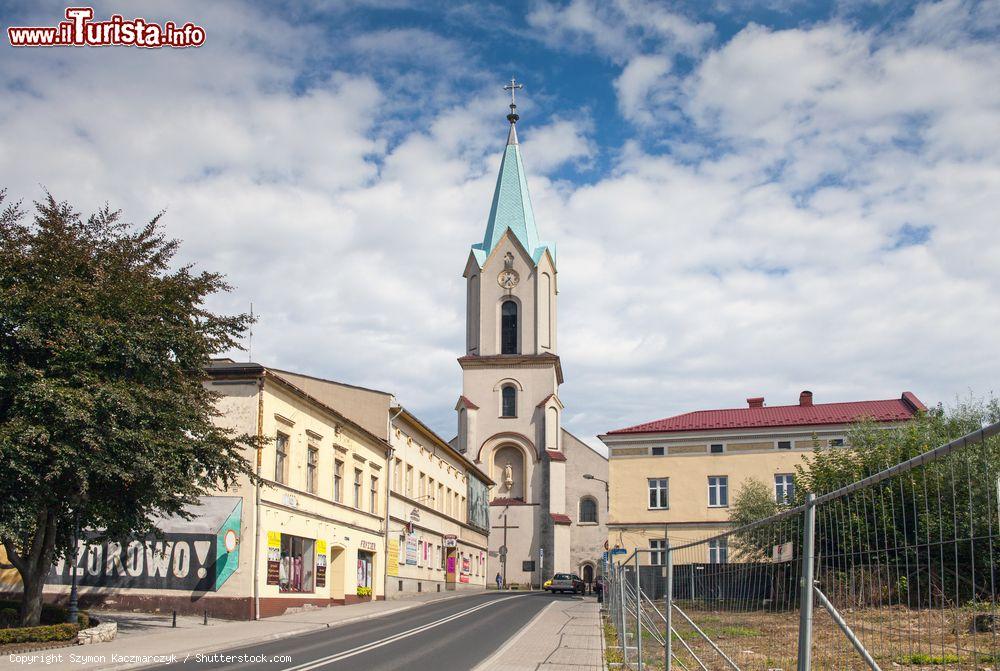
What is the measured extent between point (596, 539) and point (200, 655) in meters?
54.5

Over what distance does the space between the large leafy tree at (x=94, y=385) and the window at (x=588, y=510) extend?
51352mm

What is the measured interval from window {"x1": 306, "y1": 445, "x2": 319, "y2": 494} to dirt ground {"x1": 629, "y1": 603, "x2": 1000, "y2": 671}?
80.7ft

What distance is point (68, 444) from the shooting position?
17891 mm

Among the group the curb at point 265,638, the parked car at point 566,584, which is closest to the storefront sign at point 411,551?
the parked car at point 566,584

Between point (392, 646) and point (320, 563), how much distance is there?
14.1 meters

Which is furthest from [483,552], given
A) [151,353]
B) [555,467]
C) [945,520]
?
[945,520]

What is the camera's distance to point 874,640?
15.8 feet

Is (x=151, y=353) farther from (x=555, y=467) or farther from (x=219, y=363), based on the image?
(x=555, y=467)

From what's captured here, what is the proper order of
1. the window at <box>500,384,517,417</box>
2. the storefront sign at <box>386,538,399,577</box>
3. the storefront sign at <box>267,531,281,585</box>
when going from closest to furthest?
the storefront sign at <box>267,531,281,585</box>
the storefront sign at <box>386,538,399,577</box>
the window at <box>500,384,517,417</box>

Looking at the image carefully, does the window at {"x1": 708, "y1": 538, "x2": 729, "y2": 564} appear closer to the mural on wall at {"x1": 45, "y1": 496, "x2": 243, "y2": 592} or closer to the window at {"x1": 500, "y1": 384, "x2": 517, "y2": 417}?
the mural on wall at {"x1": 45, "y1": 496, "x2": 243, "y2": 592}

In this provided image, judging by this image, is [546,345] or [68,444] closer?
[68,444]

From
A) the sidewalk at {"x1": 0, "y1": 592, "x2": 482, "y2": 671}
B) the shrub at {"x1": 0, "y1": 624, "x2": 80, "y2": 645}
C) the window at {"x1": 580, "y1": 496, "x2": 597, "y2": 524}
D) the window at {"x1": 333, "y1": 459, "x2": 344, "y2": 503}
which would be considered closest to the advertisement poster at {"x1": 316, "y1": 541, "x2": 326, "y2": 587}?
the sidewalk at {"x1": 0, "y1": 592, "x2": 482, "y2": 671}

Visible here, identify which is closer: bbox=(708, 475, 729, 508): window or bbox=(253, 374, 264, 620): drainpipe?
bbox=(253, 374, 264, 620): drainpipe

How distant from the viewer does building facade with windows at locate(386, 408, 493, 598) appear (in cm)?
4253
